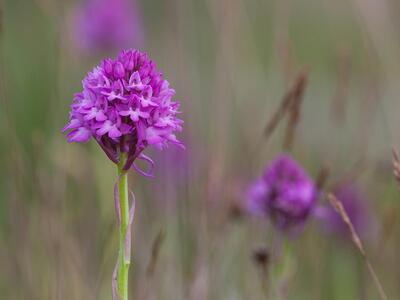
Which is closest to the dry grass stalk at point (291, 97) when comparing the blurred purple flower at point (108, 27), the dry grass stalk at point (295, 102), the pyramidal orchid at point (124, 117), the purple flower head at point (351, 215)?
the dry grass stalk at point (295, 102)

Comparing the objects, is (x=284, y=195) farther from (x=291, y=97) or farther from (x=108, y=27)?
(x=108, y=27)

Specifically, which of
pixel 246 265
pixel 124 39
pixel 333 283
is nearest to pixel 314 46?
pixel 124 39

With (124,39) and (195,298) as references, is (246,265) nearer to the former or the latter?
(195,298)

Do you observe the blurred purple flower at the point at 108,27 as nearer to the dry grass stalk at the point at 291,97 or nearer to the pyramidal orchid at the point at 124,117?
the dry grass stalk at the point at 291,97

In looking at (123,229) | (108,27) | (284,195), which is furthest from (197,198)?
(123,229)

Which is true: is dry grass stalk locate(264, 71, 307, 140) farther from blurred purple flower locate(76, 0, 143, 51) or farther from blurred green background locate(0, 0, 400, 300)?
blurred purple flower locate(76, 0, 143, 51)

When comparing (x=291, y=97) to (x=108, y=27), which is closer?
(x=291, y=97)
